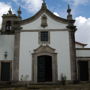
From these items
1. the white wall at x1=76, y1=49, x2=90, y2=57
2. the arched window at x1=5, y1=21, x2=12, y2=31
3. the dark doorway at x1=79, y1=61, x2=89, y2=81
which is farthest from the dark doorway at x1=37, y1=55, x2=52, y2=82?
the arched window at x1=5, y1=21, x2=12, y2=31

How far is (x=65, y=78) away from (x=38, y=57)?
3.14 meters

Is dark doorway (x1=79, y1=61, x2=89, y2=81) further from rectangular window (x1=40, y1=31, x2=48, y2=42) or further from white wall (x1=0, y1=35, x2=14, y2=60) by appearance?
white wall (x1=0, y1=35, x2=14, y2=60)

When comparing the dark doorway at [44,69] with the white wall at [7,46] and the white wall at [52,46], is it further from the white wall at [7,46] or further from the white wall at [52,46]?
the white wall at [7,46]

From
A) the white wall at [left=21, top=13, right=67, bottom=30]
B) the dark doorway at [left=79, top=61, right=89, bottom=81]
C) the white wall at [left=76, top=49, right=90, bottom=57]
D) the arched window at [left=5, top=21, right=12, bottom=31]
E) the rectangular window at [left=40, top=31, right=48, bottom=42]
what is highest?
the arched window at [left=5, top=21, right=12, bottom=31]

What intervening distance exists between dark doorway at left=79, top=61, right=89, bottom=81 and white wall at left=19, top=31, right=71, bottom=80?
143 cm

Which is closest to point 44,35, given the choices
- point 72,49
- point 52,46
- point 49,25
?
point 49,25

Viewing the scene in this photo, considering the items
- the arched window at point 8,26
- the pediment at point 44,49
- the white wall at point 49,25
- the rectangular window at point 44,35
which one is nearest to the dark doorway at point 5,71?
the pediment at point 44,49

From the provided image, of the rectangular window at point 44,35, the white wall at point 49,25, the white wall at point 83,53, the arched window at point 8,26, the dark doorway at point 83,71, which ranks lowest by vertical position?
the dark doorway at point 83,71

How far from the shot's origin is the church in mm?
17203

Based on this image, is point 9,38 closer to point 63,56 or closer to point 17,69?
point 17,69

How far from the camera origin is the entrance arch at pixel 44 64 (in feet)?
56.4

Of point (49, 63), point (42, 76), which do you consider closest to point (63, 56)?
point (49, 63)

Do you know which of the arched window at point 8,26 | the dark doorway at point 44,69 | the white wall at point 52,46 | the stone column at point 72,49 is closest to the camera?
the stone column at point 72,49

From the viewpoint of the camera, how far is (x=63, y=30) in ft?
58.9
